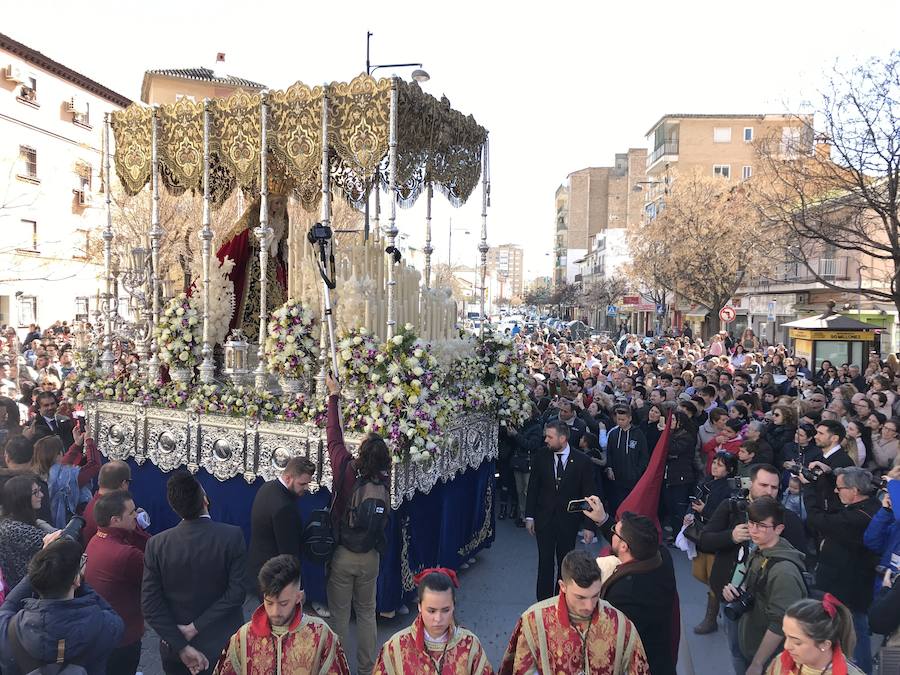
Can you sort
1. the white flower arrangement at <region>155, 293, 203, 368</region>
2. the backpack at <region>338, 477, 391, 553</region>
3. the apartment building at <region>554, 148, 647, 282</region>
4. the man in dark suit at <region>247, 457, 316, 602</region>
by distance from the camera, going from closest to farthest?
the man in dark suit at <region>247, 457, 316, 602</region> → the backpack at <region>338, 477, 391, 553</region> → the white flower arrangement at <region>155, 293, 203, 368</region> → the apartment building at <region>554, 148, 647, 282</region>

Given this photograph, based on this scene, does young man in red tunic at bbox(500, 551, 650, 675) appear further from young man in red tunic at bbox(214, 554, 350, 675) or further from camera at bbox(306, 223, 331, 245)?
camera at bbox(306, 223, 331, 245)

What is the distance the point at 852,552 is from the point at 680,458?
3.20 m

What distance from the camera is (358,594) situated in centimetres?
494

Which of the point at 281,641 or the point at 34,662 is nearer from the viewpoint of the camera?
the point at 34,662

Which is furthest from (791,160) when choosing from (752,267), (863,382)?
(752,267)

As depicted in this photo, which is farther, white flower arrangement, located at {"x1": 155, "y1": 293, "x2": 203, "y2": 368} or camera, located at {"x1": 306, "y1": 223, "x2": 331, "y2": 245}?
white flower arrangement, located at {"x1": 155, "y1": 293, "x2": 203, "y2": 368}

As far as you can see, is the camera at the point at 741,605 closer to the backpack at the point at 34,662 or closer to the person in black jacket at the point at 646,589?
the person in black jacket at the point at 646,589

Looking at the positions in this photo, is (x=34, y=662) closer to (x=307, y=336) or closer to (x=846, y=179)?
(x=307, y=336)

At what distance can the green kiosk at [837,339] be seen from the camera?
1655cm

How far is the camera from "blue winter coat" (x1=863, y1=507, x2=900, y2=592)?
4.40 metres

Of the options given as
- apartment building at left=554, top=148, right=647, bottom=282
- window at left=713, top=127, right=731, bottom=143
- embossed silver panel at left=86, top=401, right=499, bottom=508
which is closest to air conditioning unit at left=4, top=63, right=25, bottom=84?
embossed silver panel at left=86, top=401, right=499, bottom=508

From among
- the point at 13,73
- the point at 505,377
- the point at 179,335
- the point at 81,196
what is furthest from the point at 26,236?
the point at 505,377

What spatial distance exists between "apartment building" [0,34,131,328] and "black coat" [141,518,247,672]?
2551cm

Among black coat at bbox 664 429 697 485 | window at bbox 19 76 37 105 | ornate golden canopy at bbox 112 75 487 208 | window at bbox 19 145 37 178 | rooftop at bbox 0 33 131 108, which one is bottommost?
black coat at bbox 664 429 697 485
